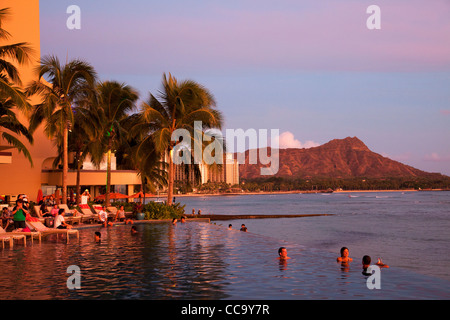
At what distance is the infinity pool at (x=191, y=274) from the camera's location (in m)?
9.59

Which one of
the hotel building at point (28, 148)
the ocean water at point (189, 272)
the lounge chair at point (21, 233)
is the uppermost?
the hotel building at point (28, 148)

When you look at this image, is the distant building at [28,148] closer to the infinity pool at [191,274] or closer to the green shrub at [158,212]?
the green shrub at [158,212]

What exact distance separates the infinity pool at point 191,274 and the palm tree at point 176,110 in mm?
15021

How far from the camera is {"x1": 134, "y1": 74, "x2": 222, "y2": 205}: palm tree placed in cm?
3230

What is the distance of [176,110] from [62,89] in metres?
7.13

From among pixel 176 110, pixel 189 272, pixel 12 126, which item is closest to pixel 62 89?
pixel 12 126

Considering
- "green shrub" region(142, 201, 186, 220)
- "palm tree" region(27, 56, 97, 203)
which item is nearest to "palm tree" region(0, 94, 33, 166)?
"palm tree" region(27, 56, 97, 203)

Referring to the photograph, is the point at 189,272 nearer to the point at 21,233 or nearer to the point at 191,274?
the point at 191,274

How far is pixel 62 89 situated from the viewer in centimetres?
2956

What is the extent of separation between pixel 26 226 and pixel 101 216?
7.63 meters

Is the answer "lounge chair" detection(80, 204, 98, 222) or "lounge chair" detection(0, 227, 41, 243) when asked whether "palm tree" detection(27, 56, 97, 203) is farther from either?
"lounge chair" detection(0, 227, 41, 243)

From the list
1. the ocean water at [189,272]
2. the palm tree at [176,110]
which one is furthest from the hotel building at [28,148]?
the ocean water at [189,272]
